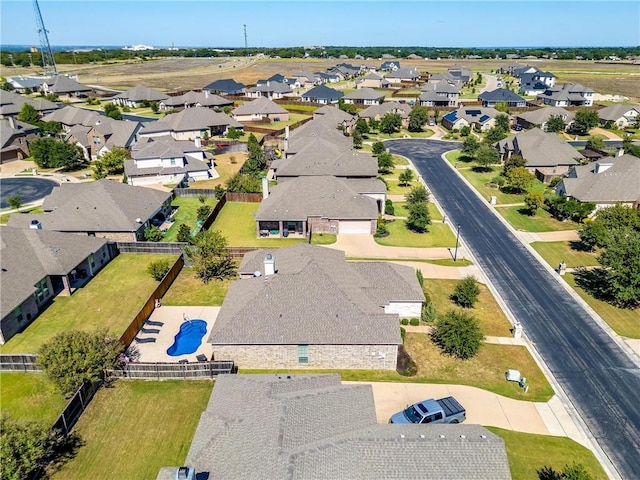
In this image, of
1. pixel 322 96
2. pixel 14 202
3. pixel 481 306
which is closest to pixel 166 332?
pixel 481 306

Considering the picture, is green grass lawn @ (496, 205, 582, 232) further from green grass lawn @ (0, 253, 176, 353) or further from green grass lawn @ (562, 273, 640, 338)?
green grass lawn @ (0, 253, 176, 353)

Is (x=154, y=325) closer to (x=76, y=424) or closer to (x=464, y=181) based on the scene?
(x=76, y=424)

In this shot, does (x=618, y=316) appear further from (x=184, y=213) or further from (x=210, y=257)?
(x=184, y=213)

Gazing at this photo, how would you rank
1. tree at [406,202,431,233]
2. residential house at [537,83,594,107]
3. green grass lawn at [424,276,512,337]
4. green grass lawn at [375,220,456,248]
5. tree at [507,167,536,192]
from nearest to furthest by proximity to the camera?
1. green grass lawn at [424,276,512,337]
2. green grass lawn at [375,220,456,248]
3. tree at [406,202,431,233]
4. tree at [507,167,536,192]
5. residential house at [537,83,594,107]

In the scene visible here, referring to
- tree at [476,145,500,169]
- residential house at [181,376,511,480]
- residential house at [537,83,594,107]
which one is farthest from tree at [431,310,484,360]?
residential house at [537,83,594,107]

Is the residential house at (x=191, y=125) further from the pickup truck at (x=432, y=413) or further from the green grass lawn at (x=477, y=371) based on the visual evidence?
the pickup truck at (x=432, y=413)

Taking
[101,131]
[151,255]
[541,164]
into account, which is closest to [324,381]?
[151,255]

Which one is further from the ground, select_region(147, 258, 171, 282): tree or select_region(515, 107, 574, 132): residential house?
select_region(515, 107, 574, 132): residential house
